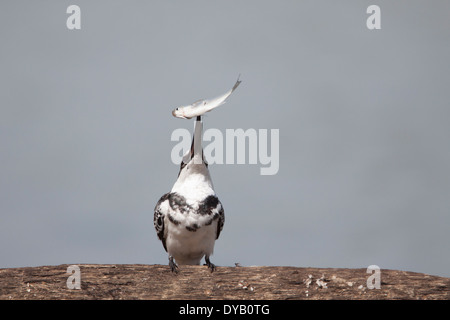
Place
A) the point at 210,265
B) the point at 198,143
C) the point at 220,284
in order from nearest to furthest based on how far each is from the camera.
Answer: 1. the point at 220,284
2. the point at 210,265
3. the point at 198,143

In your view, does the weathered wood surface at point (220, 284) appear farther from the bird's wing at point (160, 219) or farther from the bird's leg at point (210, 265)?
the bird's wing at point (160, 219)

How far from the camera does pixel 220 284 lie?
845 centimetres

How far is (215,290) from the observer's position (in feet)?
27.2

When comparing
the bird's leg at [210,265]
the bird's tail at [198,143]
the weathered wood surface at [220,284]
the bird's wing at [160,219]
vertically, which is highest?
the bird's tail at [198,143]

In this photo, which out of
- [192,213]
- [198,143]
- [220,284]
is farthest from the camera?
[198,143]

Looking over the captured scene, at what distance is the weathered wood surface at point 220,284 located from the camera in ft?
26.7

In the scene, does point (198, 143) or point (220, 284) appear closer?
point (220, 284)

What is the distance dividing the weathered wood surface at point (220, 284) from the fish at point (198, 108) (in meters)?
2.21

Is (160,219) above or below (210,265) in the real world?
above

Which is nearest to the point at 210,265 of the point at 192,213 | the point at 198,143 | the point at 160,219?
the point at 192,213

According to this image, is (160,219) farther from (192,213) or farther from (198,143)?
(198,143)

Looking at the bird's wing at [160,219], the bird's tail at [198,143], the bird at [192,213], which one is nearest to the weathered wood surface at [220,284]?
the bird at [192,213]

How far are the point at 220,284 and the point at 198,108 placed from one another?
252 centimetres
